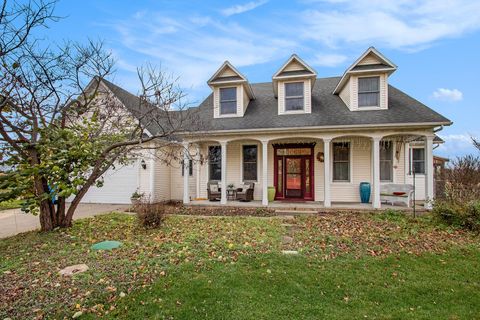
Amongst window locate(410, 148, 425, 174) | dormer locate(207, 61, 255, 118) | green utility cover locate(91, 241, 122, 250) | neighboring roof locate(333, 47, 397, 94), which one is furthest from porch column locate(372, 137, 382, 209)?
green utility cover locate(91, 241, 122, 250)

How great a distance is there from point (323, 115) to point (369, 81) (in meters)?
2.44

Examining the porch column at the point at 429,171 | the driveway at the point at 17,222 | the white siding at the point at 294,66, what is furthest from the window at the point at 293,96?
the driveway at the point at 17,222

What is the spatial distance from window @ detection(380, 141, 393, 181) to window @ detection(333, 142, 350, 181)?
1.46 m

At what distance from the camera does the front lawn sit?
10.3 ft

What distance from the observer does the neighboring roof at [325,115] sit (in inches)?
392

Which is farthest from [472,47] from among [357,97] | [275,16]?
[275,16]

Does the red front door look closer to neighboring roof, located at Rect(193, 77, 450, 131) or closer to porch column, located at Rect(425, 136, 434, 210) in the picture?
neighboring roof, located at Rect(193, 77, 450, 131)

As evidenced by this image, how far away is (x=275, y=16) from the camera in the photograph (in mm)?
10875

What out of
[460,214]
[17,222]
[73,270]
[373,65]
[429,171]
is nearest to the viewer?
[73,270]

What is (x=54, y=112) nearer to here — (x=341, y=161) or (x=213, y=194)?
(x=213, y=194)

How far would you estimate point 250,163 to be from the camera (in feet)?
40.9

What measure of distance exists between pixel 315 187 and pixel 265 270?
27.2 ft

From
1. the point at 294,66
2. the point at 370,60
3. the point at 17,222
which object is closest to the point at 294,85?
the point at 294,66

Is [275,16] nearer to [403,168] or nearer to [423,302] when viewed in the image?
[403,168]
